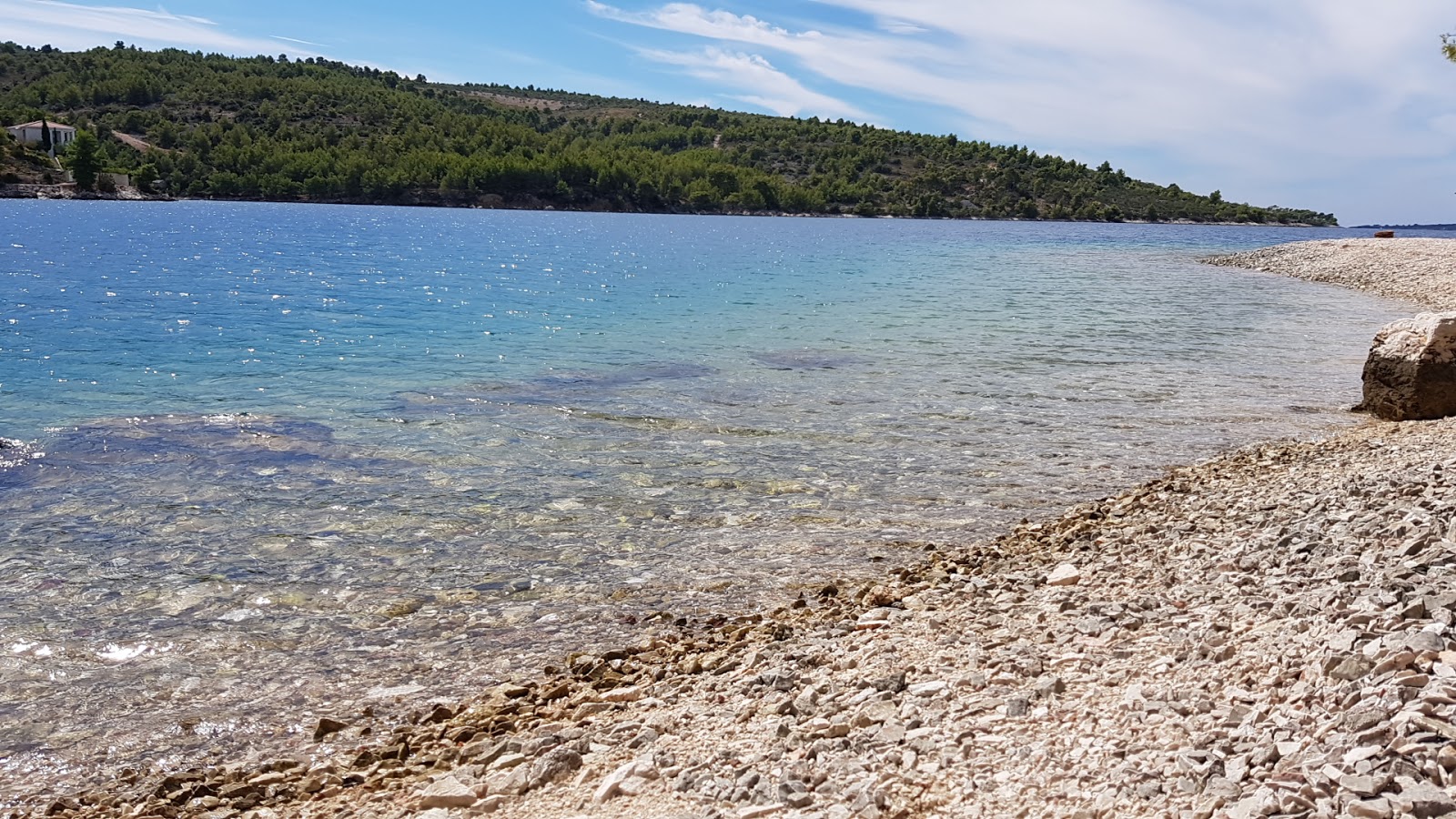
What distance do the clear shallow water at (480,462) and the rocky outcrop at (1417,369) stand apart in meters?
1.08

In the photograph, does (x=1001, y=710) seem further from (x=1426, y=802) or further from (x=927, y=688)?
(x=1426, y=802)

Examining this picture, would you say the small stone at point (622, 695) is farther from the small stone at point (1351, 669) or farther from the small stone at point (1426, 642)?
the small stone at point (1426, 642)

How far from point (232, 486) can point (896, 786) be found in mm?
9923

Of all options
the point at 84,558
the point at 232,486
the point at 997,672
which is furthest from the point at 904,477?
the point at 84,558

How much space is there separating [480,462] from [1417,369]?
13.7 metres

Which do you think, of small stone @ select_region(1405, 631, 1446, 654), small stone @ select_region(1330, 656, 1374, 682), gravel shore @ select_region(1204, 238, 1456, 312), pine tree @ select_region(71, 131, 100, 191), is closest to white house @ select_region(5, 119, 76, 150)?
pine tree @ select_region(71, 131, 100, 191)

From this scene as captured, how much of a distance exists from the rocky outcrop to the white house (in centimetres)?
17108

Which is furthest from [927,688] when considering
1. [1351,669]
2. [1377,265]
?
[1377,265]

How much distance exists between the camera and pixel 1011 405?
18281mm

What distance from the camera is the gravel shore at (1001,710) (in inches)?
186

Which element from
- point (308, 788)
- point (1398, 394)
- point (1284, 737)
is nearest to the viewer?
point (1284, 737)

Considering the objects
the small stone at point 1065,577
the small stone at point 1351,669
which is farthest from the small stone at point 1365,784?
the small stone at point 1065,577

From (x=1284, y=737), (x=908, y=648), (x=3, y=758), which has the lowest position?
(x=3, y=758)

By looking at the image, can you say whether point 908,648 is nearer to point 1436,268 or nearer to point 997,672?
point 997,672
